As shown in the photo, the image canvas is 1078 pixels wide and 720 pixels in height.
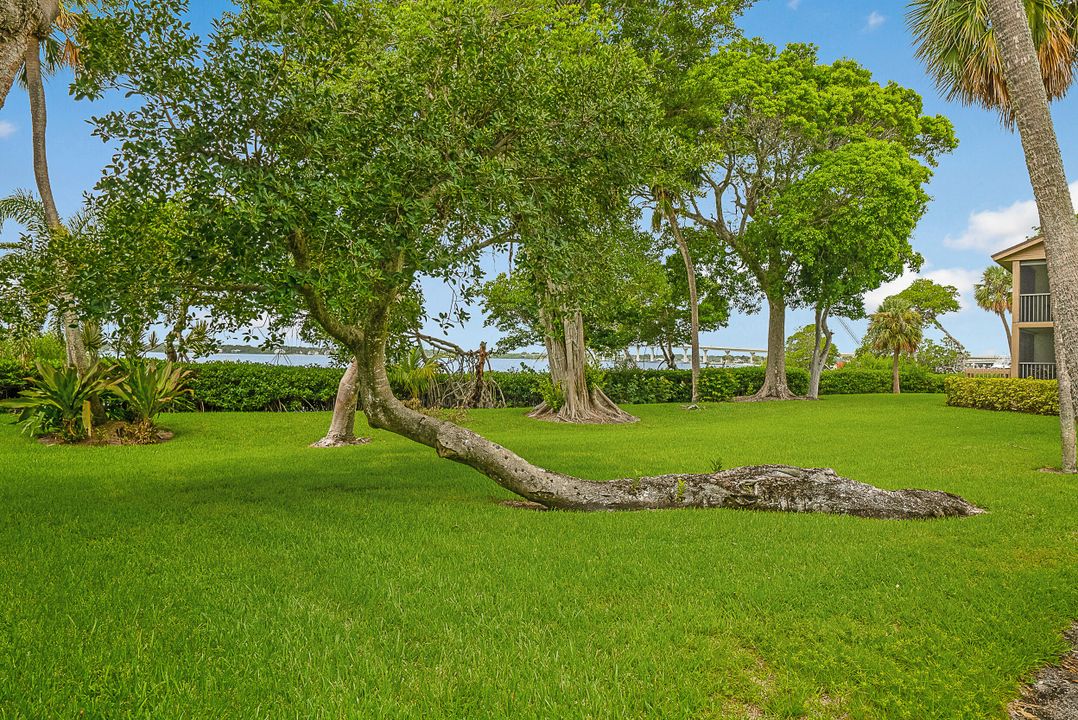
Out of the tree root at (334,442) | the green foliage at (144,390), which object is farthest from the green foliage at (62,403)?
the tree root at (334,442)

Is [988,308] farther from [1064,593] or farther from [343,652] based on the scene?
[343,652]

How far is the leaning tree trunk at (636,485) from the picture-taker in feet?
24.0

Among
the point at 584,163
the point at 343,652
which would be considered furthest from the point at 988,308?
the point at 343,652

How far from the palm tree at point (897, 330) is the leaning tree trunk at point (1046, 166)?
28.6m

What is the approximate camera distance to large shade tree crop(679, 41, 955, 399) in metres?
23.8

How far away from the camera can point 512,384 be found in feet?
80.0

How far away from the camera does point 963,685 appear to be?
3.33 m

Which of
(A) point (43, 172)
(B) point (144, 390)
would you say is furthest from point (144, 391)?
(A) point (43, 172)

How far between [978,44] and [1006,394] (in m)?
13.4

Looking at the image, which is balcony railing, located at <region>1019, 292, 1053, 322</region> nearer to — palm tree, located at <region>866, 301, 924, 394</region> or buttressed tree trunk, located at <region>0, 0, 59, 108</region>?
palm tree, located at <region>866, 301, 924, 394</region>

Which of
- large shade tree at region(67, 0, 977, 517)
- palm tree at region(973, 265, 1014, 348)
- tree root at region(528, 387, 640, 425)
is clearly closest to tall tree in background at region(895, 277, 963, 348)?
palm tree at region(973, 265, 1014, 348)

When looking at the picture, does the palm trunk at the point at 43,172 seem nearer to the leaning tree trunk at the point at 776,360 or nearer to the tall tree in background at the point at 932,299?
the leaning tree trunk at the point at 776,360

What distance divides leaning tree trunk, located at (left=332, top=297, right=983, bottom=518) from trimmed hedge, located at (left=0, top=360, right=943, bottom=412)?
32.0 feet

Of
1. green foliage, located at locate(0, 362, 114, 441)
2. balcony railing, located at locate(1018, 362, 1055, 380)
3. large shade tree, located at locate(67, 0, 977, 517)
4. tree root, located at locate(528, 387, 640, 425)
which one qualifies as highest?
large shade tree, located at locate(67, 0, 977, 517)
